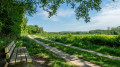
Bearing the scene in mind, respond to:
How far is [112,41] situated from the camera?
31.5 feet

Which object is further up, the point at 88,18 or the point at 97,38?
the point at 88,18

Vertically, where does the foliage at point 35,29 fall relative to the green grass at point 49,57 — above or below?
above

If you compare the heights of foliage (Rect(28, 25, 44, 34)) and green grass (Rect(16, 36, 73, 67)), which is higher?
foliage (Rect(28, 25, 44, 34))

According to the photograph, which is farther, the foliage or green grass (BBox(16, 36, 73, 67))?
the foliage

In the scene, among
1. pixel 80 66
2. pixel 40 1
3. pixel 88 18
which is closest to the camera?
pixel 80 66

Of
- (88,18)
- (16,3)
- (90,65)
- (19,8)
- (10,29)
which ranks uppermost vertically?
(16,3)

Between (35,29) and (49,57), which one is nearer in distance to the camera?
(49,57)

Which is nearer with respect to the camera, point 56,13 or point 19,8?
point 19,8

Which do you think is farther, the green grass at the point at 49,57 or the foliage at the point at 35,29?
the foliage at the point at 35,29

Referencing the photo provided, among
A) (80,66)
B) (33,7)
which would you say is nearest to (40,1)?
(33,7)

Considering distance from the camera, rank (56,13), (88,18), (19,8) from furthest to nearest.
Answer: (56,13)
(88,18)
(19,8)

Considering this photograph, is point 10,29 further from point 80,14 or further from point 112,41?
point 112,41

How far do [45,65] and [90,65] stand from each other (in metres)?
2.03

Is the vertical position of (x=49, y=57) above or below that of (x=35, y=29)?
below
